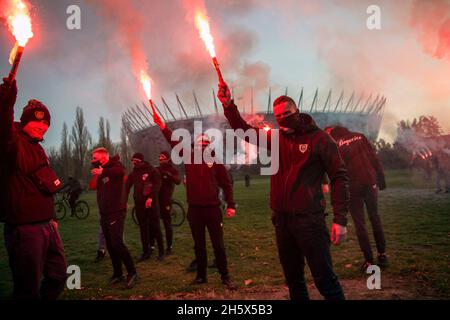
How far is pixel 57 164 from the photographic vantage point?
5319 centimetres

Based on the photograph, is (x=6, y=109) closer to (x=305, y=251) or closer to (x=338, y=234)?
(x=305, y=251)

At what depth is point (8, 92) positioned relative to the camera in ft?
9.28

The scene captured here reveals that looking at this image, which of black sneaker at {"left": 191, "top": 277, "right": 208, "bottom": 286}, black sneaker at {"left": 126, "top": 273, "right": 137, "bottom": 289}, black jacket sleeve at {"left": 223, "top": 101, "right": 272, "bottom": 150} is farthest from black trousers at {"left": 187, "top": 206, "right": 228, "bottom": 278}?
black jacket sleeve at {"left": 223, "top": 101, "right": 272, "bottom": 150}

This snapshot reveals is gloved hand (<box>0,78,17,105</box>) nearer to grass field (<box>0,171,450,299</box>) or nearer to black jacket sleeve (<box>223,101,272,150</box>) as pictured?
black jacket sleeve (<box>223,101,272,150</box>)

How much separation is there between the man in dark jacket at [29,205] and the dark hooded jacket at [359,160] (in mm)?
4498

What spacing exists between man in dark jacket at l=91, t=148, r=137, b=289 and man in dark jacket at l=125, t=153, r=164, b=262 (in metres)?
1.62

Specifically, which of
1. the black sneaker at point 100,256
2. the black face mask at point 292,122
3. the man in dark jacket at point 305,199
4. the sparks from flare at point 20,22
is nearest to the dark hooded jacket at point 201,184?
the man in dark jacket at point 305,199

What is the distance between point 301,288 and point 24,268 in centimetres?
275

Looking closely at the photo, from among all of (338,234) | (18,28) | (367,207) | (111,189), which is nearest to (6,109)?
(18,28)

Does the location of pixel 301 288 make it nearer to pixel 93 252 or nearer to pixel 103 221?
pixel 103 221

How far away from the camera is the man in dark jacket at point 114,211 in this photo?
5.49 meters

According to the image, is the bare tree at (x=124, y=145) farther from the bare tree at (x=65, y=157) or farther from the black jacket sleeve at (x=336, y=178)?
the black jacket sleeve at (x=336, y=178)
